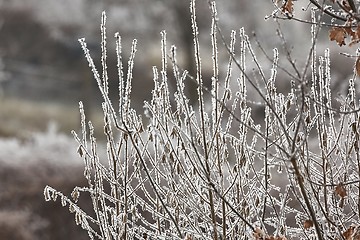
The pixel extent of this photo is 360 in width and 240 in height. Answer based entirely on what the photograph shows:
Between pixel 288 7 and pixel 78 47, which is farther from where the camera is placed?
pixel 78 47

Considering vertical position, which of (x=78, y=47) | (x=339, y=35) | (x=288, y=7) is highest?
(x=78, y=47)

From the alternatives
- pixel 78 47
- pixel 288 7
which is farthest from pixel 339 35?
pixel 78 47

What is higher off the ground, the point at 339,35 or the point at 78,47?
the point at 78,47

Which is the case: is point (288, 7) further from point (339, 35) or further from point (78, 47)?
point (78, 47)

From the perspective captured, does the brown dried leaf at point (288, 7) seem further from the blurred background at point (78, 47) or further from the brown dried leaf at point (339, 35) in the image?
the blurred background at point (78, 47)

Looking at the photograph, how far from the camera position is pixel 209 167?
2707 millimetres

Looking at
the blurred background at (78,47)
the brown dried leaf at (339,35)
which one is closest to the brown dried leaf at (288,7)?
the brown dried leaf at (339,35)

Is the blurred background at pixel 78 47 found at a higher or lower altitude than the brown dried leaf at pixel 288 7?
higher

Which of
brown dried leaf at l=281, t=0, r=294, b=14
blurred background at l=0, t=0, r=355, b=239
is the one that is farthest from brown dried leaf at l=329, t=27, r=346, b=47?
blurred background at l=0, t=0, r=355, b=239

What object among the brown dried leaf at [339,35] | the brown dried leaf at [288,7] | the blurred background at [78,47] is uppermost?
the blurred background at [78,47]

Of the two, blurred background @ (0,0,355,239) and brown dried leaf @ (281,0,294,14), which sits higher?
blurred background @ (0,0,355,239)

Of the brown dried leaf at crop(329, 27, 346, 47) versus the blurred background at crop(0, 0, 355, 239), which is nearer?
the brown dried leaf at crop(329, 27, 346, 47)

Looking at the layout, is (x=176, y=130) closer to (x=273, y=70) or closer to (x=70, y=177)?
(x=273, y=70)

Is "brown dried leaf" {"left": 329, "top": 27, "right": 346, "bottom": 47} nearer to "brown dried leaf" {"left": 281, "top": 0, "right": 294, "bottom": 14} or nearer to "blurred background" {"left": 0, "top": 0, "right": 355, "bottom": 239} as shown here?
"brown dried leaf" {"left": 281, "top": 0, "right": 294, "bottom": 14}
